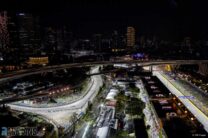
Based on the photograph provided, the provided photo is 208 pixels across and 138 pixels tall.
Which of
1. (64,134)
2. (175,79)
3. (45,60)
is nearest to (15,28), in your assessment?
(45,60)

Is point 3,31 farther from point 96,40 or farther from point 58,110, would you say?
point 96,40

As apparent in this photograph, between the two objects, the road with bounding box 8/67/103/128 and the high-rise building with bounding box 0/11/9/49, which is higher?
the high-rise building with bounding box 0/11/9/49

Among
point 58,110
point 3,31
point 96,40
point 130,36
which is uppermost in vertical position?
point 3,31

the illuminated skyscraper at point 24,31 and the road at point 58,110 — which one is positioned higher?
the illuminated skyscraper at point 24,31

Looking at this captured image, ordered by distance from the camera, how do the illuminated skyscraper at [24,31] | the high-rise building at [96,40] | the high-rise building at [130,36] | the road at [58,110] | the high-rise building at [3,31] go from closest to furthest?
1. the road at [58,110]
2. the high-rise building at [3,31]
3. the illuminated skyscraper at [24,31]
4. the high-rise building at [96,40]
5. the high-rise building at [130,36]

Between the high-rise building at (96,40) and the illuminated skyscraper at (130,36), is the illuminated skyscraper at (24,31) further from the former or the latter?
the illuminated skyscraper at (130,36)

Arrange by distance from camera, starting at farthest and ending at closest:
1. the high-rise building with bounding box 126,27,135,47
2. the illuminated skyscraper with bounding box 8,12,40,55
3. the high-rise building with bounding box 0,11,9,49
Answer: the high-rise building with bounding box 126,27,135,47 → the illuminated skyscraper with bounding box 8,12,40,55 → the high-rise building with bounding box 0,11,9,49

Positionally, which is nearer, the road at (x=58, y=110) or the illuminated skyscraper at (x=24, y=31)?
the road at (x=58, y=110)

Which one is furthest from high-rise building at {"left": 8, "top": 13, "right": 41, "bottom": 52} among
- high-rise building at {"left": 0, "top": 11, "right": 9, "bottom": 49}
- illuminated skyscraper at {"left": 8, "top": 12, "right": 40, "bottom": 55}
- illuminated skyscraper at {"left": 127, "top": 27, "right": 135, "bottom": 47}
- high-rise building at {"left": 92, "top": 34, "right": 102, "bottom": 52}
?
illuminated skyscraper at {"left": 127, "top": 27, "right": 135, "bottom": 47}

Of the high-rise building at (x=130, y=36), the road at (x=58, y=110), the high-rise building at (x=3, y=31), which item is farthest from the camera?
the high-rise building at (x=130, y=36)

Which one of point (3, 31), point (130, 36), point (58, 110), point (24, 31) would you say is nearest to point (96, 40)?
point (130, 36)

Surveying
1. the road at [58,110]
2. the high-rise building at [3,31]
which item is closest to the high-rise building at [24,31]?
the high-rise building at [3,31]

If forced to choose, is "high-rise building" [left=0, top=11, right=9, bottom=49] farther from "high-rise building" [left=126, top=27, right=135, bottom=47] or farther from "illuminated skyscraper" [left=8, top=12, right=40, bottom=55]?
"high-rise building" [left=126, top=27, right=135, bottom=47]
